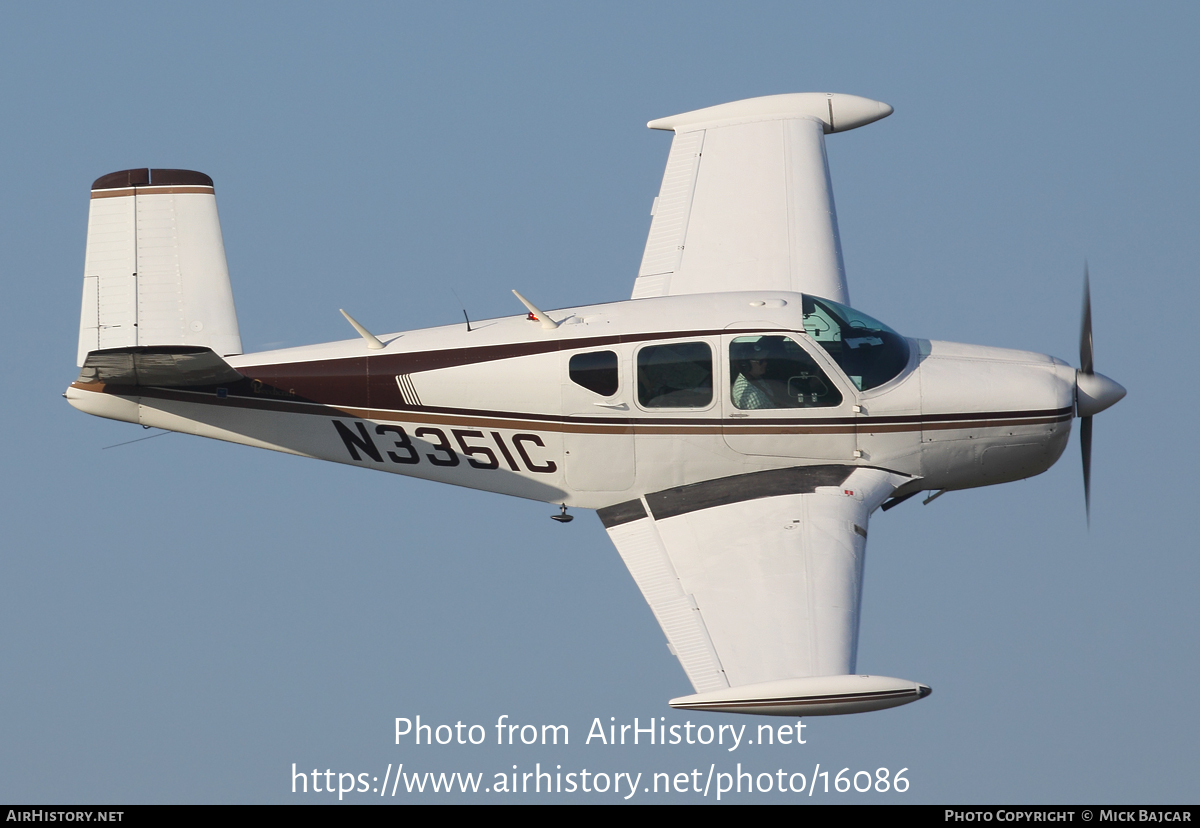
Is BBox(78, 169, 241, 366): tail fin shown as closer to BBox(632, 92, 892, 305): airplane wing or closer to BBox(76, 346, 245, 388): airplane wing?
BBox(76, 346, 245, 388): airplane wing

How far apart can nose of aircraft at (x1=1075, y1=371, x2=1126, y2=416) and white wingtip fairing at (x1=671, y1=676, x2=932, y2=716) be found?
15.4ft

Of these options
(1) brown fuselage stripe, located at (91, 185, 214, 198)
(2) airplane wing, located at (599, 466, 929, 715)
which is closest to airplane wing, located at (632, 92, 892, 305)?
(2) airplane wing, located at (599, 466, 929, 715)

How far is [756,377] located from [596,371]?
5.61ft

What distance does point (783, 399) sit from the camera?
16.3 meters

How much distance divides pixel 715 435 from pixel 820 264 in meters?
3.08

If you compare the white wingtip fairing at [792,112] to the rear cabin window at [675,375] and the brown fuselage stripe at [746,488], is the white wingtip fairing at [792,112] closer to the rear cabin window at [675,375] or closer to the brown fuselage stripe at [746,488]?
the rear cabin window at [675,375]

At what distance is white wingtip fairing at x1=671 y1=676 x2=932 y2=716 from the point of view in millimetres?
13773

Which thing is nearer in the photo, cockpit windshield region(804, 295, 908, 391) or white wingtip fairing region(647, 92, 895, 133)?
cockpit windshield region(804, 295, 908, 391)

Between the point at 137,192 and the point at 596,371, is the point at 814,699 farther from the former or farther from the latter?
the point at 137,192

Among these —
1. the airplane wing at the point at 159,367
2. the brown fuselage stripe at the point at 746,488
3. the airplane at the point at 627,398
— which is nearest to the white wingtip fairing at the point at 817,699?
the airplane at the point at 627,398

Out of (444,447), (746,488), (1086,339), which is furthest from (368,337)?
(1086,339)

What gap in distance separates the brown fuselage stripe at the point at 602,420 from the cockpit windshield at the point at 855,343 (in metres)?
0.51

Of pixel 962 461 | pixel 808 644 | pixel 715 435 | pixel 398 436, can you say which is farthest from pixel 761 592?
pixel 398 436

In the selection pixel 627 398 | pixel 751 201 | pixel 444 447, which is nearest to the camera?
pixel 627 398
